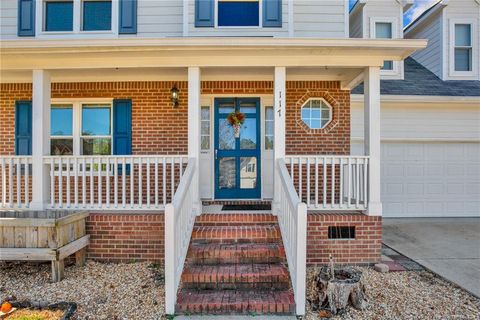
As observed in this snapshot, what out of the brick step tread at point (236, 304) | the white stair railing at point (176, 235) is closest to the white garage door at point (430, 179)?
the brick step tread at point (236, 304)

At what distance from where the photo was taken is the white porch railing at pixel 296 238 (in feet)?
10.4

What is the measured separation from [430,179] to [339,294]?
6.02 meters

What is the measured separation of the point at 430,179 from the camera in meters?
7.73

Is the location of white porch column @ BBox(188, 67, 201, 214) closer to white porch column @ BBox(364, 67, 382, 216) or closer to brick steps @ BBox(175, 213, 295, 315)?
brick steps @ BBox(175, 213, 295, 315)

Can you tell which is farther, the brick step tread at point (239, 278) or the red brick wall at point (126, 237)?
the red brick wall at point (126, 237)

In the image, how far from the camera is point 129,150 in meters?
5.96

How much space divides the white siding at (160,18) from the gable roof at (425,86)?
4.46 meters

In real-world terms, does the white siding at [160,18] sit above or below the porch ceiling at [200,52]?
above

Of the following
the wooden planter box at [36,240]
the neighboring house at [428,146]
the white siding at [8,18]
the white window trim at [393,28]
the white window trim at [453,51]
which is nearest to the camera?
the wooden planter box at [36,240]

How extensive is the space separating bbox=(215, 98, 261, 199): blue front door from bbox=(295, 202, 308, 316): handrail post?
288 cm

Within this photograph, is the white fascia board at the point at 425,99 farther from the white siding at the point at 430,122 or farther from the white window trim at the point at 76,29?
the white window trim at the point at 76,29

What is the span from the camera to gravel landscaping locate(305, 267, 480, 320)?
124 inches

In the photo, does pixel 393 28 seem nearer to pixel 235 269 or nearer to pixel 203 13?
pixel 203 13

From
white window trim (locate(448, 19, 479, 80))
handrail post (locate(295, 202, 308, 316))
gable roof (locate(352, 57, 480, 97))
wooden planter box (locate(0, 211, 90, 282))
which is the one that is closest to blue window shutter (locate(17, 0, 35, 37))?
wooden planter box (locate(0, 211, 90, 282))
